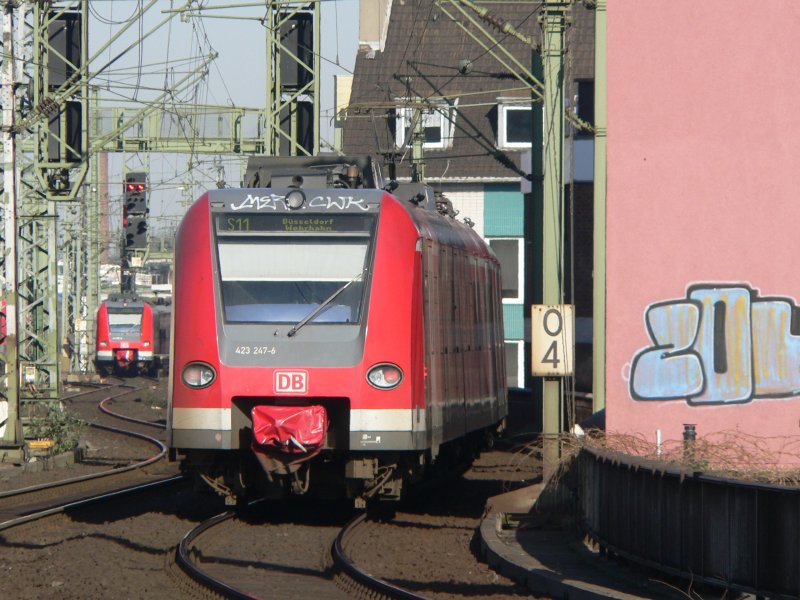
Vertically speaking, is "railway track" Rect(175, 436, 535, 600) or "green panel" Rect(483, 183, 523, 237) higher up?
"green panel" Rect(483, 183, 523, 237)

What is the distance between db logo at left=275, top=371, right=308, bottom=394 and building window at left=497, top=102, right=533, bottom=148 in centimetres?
3293

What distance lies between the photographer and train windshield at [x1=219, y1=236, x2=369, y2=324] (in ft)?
43.1

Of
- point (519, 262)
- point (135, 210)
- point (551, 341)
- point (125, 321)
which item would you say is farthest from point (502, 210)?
point (551, 341)

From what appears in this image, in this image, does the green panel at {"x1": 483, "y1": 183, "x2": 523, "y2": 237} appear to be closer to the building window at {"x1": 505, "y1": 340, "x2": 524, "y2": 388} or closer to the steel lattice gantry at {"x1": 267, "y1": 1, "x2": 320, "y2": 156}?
the building window at {"x1": 505, "y1": 340, "x2": 524, "y2": 388}

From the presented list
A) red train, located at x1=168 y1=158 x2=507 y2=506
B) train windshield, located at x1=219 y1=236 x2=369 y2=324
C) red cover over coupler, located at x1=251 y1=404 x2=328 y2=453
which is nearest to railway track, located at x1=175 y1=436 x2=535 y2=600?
red train, located at x1=168 y1=158 x2=507 y2=506

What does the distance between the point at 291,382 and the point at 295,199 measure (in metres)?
1.77

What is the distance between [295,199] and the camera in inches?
529

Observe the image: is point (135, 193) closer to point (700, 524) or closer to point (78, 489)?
point (78, 489)

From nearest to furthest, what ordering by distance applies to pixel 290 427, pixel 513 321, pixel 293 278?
pixel 290 427 < pixel 293 278 < pixel 513 321

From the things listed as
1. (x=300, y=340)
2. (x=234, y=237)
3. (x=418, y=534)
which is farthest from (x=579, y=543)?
(x=234, y=237)

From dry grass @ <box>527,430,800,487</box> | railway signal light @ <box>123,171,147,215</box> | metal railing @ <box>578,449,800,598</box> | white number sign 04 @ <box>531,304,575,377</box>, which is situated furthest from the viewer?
railway signal light @ <box>123,171,147,215</box>

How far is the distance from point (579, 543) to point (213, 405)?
345 cm

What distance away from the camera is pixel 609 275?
1310 centimetres

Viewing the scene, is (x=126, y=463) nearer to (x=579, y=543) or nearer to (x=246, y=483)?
(x=246, y=483)
